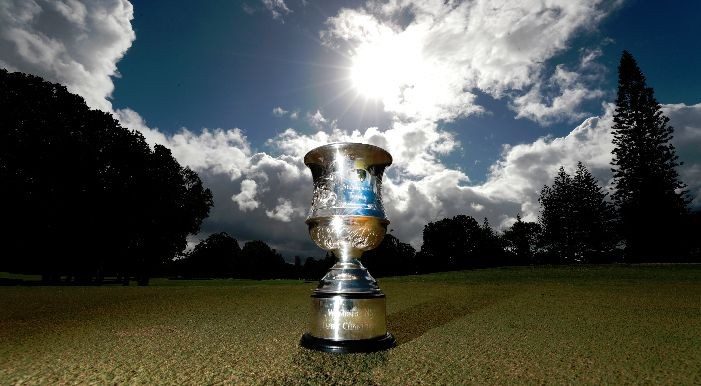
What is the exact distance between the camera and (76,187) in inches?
715

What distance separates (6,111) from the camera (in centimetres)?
1588

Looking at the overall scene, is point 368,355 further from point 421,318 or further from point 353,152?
point 421,318

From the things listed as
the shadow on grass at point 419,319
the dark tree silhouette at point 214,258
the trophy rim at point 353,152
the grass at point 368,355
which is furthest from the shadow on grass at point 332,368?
the dark tree silhouette at point 214,258

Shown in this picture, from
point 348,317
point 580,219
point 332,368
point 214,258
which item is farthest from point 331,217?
point 214,258

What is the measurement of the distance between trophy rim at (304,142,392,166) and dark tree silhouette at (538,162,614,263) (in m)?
60.2

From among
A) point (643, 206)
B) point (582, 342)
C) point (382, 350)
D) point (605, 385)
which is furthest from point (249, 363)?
point (643, 206)

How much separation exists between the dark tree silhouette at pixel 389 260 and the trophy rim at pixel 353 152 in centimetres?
6204

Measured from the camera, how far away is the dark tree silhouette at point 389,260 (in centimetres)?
6700

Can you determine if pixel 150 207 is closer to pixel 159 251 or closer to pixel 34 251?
pixel 159 251

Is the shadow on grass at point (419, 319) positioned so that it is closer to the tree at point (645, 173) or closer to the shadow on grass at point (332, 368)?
the shadow on grass at point (332, 368)

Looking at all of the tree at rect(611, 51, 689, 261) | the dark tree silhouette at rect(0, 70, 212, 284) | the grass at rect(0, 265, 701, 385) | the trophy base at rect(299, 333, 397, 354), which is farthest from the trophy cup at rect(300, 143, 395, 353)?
the tree at rect(611, 51, 689, 261)

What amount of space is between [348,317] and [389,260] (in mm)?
70899

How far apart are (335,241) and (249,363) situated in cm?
111

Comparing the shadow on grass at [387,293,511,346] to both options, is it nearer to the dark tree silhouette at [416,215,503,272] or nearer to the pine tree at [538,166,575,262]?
the pine tree at [538,166,575,262]
